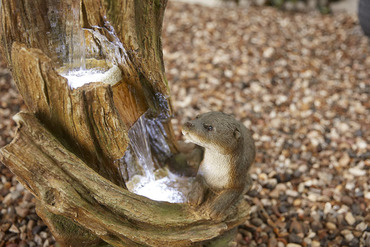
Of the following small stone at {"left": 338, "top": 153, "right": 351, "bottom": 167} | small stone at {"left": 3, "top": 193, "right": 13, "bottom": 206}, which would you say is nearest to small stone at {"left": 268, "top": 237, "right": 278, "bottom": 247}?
small stone at {"left": 338, "top": 153, "right": 351, "bottom": 167}

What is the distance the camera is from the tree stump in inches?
63.8

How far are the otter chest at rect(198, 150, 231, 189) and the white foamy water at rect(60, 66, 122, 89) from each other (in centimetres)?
62

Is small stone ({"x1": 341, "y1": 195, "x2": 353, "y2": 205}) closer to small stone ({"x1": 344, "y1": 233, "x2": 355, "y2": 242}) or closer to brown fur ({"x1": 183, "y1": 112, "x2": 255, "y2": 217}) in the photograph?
small stone ({"x1": 344, "y1": 233, "x2": 355, "y2": 242})

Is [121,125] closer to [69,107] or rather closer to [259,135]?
[69,107]

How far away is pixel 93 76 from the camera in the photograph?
6.06 ft

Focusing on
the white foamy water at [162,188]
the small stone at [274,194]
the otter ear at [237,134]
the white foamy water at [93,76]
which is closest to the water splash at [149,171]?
the white foamy water at [162,188]

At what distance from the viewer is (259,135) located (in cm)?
336

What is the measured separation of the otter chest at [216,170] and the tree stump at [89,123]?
20 cm

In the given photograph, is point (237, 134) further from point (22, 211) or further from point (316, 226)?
point (22, 211)

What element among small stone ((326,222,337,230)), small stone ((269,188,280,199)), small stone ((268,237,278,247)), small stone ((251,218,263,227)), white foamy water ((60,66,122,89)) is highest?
white foamy water ((60,66,122,89))

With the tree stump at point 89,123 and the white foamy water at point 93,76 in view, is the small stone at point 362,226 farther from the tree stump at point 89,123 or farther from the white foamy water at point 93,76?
the white foamy water at point 93,76

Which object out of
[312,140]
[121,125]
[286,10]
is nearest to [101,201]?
[121,125]

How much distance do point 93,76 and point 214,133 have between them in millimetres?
668

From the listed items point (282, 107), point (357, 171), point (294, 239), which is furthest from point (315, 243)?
point (282, 107)
